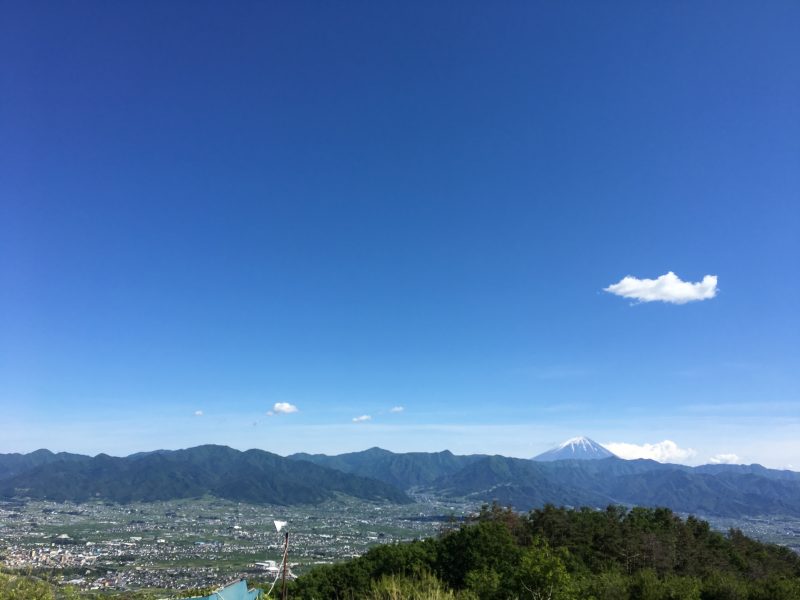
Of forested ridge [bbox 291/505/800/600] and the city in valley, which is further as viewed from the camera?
the city in valley

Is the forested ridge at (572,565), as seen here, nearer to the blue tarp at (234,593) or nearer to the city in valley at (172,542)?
the blue tarp at (234,593)

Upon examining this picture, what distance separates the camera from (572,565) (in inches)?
1241

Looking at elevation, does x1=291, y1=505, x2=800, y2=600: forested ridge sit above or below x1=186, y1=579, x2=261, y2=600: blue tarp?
below

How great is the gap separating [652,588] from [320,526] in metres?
158

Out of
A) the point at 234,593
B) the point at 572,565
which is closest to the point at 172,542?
the point at 572,565

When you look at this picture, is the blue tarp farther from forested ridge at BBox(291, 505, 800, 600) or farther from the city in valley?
the city in valley

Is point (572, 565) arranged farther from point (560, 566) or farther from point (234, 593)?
point (234, 593)

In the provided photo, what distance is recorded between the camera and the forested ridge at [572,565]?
1950 centimetres

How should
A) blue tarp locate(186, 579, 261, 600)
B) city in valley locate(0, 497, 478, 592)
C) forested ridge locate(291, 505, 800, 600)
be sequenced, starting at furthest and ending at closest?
city in valley locate(0, 497, 478, 592) → forested ridge locate(291, 505, 800, 600) → blue tarp locate(186, 579, 261, 600)

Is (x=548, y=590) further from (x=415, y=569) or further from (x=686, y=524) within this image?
(x=686, y=524)

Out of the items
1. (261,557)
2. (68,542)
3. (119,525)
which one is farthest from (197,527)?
(261,557)

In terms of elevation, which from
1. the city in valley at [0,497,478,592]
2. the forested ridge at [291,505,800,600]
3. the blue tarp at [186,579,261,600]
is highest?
the blue tarp at [186,579,261,600]

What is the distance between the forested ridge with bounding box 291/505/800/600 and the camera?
19500mm

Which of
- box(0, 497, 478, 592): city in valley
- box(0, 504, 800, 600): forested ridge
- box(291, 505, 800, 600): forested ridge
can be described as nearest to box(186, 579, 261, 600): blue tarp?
box(0, 504, 800, 600): forested ridge
